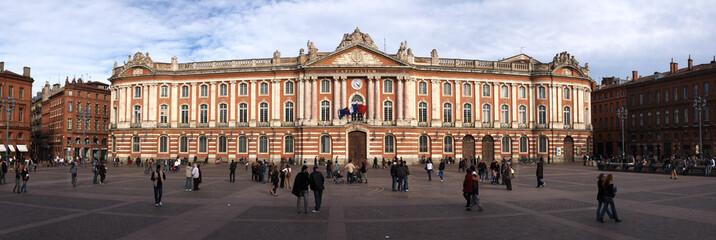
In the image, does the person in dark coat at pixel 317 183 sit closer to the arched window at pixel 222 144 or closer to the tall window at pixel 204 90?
the arched window at pixel 222 144

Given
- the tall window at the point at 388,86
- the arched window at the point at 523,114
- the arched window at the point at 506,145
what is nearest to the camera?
the tall window at the point at 388,86

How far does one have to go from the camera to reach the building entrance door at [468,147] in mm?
62809

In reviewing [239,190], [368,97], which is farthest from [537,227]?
[368,97]

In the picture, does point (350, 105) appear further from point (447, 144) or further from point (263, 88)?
point (447, 144)

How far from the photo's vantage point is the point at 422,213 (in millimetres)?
17875

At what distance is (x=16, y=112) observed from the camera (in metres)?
72.2

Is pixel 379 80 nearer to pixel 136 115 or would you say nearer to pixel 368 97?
pixel 368 97

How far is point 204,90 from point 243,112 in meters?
6.36

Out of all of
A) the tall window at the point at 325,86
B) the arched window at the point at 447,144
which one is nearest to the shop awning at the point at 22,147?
the tall window at the point at 325,86

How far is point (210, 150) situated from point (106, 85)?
45.8 metres

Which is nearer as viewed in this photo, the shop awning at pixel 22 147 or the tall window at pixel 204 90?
the tall window at pixel 204 90

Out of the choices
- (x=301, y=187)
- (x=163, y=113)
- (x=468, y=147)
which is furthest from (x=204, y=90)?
(x=301, y=187)

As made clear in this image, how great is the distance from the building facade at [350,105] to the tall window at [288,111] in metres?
0.19

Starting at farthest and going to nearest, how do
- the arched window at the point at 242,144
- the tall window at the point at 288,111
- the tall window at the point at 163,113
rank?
the tall window at the point at 163,113 → the arched window at the point at 242,144 → the tall window at the point at 288,111
